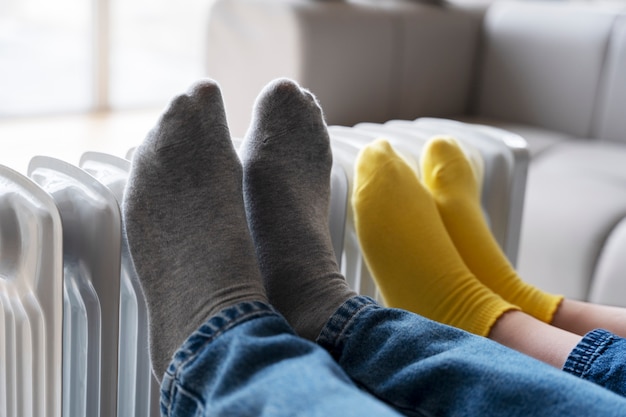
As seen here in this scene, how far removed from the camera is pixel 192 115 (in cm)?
68

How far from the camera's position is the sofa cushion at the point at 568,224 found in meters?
1.37

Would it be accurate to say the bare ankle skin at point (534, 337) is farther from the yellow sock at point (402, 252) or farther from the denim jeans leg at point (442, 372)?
the denim jeans leg at point (442, 372)

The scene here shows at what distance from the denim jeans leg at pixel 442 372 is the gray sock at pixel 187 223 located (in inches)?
3.3

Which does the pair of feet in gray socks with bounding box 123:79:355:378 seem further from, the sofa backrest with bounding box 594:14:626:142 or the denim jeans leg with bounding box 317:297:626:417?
the sofa backrest with bounding box 594:14:626:142

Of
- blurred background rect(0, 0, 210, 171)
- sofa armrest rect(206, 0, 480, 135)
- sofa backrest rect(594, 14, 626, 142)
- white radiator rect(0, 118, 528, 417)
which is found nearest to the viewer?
white radiator rect(0, 118, 528, 417)

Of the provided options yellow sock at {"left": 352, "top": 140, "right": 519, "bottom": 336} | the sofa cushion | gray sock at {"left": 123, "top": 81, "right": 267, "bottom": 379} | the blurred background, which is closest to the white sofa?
the sofa cushion

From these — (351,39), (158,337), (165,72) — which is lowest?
(165,72)

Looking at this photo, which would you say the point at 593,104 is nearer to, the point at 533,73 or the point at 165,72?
the point at 533,73

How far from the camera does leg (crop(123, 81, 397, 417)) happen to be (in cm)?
49

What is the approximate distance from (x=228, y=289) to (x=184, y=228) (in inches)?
3.1

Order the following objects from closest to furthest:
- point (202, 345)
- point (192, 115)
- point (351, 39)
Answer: point (202, 345) → point (192, 115) → point (351, 39)

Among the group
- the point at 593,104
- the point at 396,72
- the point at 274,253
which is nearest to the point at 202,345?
the point at 274,253

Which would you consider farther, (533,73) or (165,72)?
(165,72)

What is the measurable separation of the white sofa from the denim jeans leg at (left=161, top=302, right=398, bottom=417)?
94 cm
